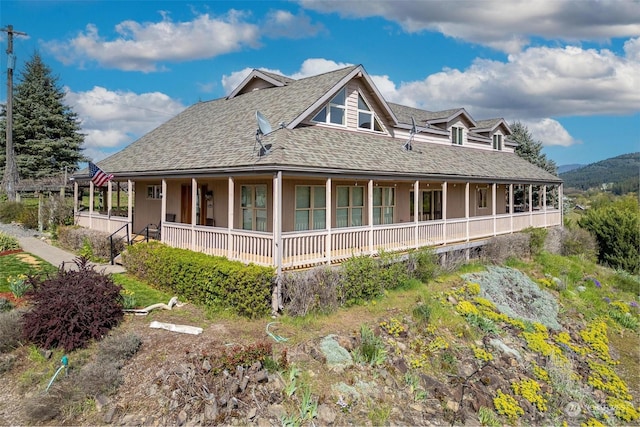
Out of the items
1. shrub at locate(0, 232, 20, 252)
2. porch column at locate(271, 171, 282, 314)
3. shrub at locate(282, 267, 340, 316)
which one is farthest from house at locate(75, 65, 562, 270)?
shrub at locate(0, 232, 20, 252)

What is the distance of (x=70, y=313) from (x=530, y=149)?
38.8m

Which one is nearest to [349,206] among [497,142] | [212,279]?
[212,279]

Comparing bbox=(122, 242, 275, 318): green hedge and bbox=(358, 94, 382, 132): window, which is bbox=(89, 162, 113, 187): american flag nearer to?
bbox=(122, 242, 275, 318): green hedge

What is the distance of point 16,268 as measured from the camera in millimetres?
13625

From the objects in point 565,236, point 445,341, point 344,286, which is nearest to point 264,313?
point 344,286

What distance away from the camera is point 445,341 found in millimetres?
9695

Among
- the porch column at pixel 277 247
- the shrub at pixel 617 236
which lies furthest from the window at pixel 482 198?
the porch column at pixel 277 247

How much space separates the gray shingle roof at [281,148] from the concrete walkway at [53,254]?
Answer: 3678 millimetres

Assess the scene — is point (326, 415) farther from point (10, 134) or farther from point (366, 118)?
point (10, 134)

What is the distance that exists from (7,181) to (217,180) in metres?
25.3

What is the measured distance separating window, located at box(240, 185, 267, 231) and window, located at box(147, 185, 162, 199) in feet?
20.3

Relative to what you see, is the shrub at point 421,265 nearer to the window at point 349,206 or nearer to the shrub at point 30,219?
the window at point 349,206

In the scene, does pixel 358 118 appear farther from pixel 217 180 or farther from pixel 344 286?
pixel 344 286

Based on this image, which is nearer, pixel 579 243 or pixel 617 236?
pixel 579 243
